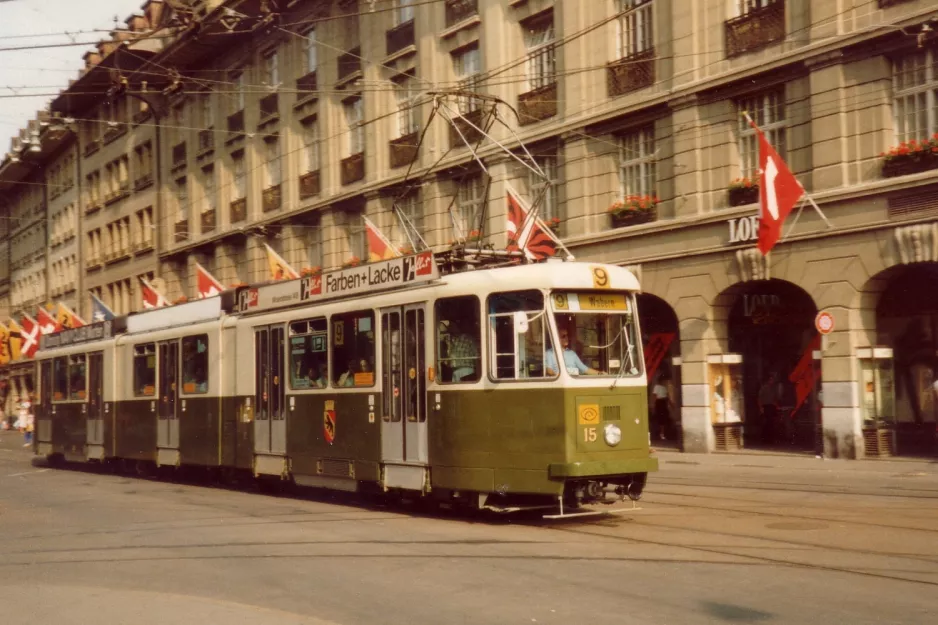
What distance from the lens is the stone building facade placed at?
72.0 feet

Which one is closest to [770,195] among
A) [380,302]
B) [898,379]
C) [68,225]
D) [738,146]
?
[738,146]

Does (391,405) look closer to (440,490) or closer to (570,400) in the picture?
(440,490)

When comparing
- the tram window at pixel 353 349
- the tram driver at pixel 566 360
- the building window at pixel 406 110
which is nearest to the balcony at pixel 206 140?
the building window at pixel 406 110

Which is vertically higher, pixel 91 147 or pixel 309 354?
pixel 91 147

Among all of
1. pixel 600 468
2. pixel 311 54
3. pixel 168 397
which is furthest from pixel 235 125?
pixel 600 468

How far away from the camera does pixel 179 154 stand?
4953 centimetres

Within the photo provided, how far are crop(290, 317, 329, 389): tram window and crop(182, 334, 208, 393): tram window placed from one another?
3261 mm

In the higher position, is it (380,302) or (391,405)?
(380,302)

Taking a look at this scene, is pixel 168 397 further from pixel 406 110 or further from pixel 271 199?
pixel 271 199

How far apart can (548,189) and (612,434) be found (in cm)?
1723

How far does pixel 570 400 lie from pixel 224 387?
8244 millimetres

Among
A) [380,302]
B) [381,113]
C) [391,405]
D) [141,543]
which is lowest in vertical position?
[141,543]

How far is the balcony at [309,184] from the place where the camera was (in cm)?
3944

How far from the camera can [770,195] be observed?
22.0 m
